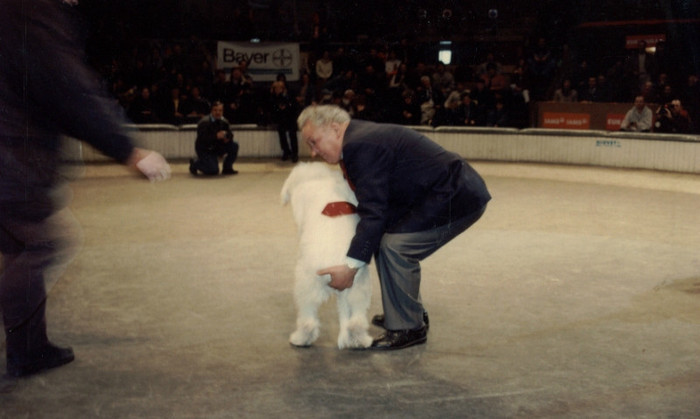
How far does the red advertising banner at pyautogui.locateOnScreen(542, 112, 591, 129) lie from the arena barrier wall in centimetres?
269

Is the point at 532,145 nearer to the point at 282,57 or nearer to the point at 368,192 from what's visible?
the point at 282,57

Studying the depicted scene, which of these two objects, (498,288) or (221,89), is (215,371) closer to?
(498,288)

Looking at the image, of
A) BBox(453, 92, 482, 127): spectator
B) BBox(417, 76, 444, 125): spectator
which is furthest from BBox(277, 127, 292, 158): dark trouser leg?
BBox(453, 92, 482, 127): spectator

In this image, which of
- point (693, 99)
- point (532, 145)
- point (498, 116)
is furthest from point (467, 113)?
point (693, 99)

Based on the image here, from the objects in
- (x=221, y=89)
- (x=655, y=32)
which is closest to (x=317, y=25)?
(x=221, y=89)

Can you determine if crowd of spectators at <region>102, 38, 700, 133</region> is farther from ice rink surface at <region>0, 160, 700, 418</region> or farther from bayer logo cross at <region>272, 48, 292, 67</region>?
ice rink surface at <region>0, 160, 700, 418</region>

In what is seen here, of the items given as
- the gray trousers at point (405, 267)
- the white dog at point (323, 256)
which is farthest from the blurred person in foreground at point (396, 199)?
the white dog at point (323, 256)

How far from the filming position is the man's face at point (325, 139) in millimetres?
A: 4793

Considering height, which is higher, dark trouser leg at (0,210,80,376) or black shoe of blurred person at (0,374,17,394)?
dark trouser leg at (0,210,80,376)

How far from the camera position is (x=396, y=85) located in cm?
1761

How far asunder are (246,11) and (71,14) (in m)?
17.5

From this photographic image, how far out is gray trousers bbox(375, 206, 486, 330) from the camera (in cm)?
501

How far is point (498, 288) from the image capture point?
6.61 meters

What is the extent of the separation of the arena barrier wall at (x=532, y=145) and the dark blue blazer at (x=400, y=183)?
9788mm
